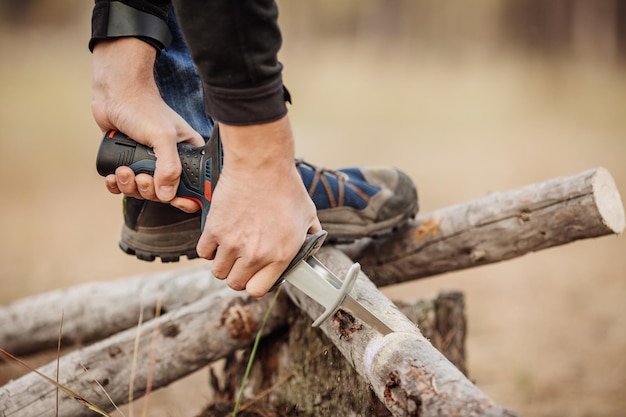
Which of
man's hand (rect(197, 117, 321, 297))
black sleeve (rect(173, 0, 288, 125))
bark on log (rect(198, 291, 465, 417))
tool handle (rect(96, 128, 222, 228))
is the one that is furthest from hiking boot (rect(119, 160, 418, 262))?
black sleeve (rect(173, 0, 288, 125))

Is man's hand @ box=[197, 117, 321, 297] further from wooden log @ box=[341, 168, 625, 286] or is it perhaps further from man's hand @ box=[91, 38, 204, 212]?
wooden log @ box=[341, 168, 625, 286]

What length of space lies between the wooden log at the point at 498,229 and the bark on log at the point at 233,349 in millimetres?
311

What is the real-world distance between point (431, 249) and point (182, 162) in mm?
814

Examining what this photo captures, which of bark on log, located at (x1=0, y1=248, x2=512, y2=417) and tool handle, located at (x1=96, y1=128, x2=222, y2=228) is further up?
tool handle, located at (x1=96, y1=128, x2=222, y2=228)

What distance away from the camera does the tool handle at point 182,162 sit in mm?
1291

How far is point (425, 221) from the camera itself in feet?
5.98

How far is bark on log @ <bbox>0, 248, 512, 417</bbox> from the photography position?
3.10 feet

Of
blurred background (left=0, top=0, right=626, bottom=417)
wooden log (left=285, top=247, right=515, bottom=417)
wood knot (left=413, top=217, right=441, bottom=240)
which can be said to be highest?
wooden log (left=285, top=247, right=515, bottom=417)

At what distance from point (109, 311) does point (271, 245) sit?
1.35 metres

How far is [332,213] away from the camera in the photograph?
1.67m

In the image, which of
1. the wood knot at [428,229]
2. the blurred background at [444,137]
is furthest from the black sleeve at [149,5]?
the blurred background at [444,137]

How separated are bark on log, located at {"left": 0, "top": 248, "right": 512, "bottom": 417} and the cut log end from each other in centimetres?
63

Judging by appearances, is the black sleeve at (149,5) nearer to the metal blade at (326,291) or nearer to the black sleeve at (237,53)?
the black sleeve at (237,53)

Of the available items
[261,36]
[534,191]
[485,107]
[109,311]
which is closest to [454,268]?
[534,191]
